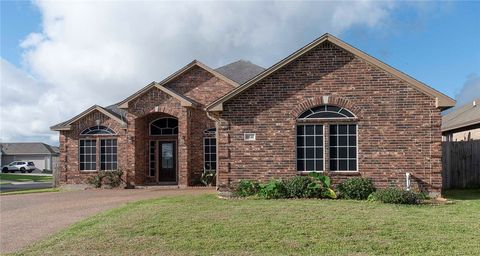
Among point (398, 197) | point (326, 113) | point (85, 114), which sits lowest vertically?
point (398, 197)

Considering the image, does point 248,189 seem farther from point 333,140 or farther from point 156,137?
point 156,137

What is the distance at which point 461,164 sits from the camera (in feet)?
61.0

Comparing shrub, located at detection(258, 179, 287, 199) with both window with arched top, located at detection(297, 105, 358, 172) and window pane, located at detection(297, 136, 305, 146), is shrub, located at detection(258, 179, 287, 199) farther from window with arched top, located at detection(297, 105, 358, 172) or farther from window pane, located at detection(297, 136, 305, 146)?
window pane, located at detection(297, 136, 305, 146)

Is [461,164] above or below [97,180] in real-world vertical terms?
above

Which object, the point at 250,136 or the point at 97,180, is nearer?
the point at 250,136

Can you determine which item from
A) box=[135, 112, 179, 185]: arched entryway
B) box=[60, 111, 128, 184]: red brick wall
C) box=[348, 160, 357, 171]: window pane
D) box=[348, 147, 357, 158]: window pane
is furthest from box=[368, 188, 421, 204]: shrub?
box=[60, 111, 128, 184]: red brick wall

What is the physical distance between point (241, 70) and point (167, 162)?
7.15 metres

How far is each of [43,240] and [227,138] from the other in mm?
7262

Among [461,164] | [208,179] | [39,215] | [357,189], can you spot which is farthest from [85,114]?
[461,164]

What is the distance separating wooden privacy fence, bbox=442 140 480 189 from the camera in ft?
60.0

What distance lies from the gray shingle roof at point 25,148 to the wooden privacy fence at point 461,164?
6365 centimetres

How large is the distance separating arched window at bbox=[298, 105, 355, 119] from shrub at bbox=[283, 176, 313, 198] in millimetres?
2071

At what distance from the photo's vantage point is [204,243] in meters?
8.26

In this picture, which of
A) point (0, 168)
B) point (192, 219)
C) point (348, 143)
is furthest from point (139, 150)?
point (0, 168)
